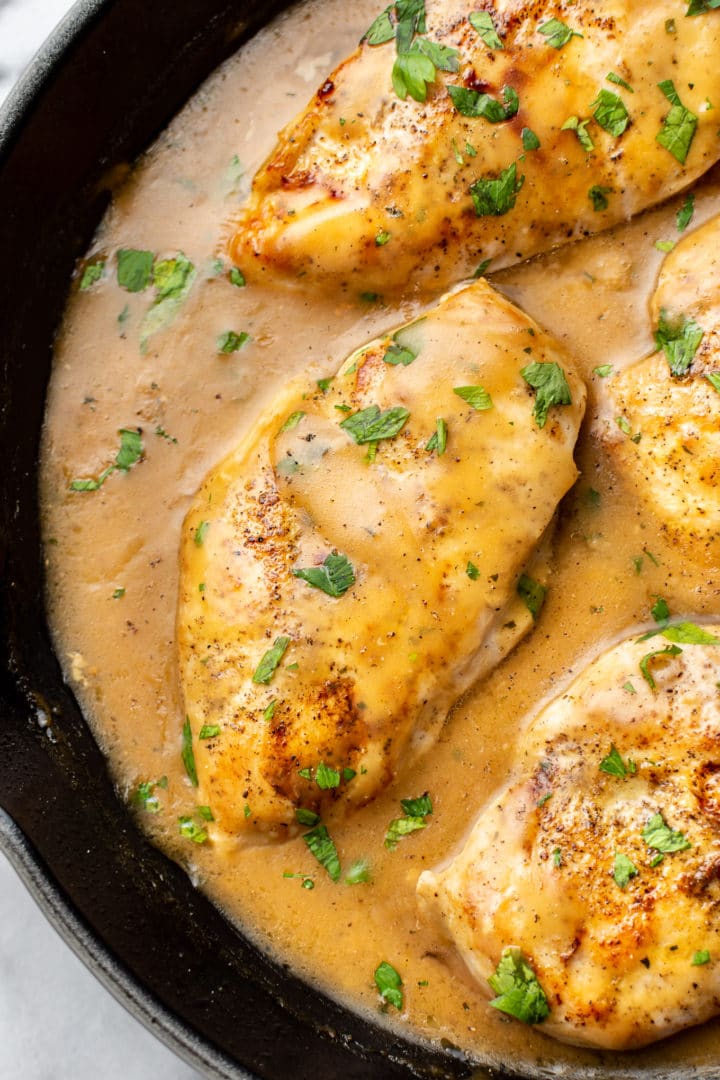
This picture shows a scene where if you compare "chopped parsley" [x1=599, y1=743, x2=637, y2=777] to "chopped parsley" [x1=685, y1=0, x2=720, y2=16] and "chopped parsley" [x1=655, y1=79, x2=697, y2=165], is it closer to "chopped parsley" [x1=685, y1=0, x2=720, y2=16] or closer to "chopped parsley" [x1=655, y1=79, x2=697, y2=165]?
"chopped parsley" [x1=655, y1=79, x2=697, y2=165]

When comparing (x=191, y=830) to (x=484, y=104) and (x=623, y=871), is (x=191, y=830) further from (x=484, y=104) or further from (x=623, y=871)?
(x=484, y=104)

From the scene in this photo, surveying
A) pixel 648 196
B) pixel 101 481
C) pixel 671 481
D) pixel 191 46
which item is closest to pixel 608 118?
pixel 648 196

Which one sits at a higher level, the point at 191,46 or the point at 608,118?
the point at 191,46

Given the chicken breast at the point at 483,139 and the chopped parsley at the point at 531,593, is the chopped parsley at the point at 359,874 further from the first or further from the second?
the chicken breast at the point at 483,139

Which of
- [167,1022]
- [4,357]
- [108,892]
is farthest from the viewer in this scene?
[4,357]

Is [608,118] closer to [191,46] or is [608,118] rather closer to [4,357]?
[191,46]

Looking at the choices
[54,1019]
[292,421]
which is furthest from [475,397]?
[54,1019]

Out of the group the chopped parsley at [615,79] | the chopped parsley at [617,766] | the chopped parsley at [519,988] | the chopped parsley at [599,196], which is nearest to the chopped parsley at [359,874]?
the chopped parsley at [519,988]
